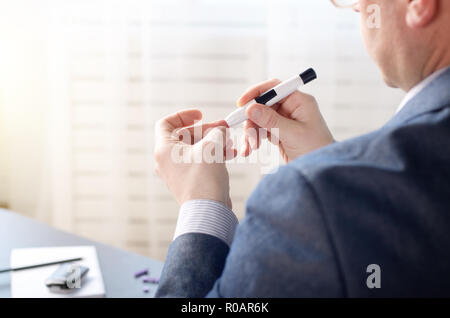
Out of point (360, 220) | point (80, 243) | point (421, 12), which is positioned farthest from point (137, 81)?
point (360, 220)

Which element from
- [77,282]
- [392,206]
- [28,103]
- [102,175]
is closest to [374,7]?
[392,206]

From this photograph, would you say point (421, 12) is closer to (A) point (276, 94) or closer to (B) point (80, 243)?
(A) point (276, 94)

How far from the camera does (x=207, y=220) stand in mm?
673

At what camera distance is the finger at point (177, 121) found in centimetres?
95

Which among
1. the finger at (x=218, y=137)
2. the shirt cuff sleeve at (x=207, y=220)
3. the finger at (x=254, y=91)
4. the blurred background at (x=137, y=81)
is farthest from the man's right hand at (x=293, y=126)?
the blurred background at (x=137, y=81)

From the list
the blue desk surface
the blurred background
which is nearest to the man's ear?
the blue desk surface

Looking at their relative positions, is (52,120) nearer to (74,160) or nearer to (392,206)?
(74,160)

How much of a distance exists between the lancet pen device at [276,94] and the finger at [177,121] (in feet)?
0.24

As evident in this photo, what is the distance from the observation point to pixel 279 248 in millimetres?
455

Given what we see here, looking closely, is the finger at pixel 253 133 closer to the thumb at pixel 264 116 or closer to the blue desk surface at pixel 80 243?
the thumb at pixel 264 116
